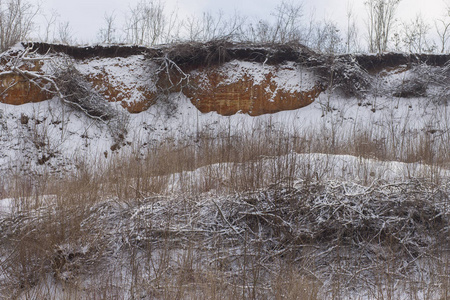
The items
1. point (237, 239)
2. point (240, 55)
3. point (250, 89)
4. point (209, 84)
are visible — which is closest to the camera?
point (237, 239)

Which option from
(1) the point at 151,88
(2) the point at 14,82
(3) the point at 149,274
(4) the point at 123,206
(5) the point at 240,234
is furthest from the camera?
(1) the point at 151,88

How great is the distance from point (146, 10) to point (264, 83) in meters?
9.20

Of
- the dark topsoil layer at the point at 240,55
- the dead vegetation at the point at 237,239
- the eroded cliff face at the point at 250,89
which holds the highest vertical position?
the dark topsoil layer at the point at 240,55

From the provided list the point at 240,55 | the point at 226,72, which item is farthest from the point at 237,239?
the point at 240,55

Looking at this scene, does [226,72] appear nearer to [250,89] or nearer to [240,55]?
[240,55]

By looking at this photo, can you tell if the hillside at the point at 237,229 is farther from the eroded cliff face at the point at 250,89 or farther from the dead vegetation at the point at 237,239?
the eroded cliff face at the point at 250,89

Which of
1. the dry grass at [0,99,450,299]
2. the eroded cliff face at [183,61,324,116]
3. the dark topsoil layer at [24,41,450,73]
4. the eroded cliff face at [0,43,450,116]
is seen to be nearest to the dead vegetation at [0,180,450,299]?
the dry grass at [0,99,450,299]

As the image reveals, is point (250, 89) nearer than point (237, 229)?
No

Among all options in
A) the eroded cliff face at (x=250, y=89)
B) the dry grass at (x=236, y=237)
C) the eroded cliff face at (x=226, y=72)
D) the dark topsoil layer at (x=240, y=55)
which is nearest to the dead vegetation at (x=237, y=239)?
the dry grass at (x=236, y=237)

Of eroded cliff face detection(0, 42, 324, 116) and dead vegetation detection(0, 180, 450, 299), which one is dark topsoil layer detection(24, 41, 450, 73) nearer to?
eroded cliff face detection(0, 42, 324, 116)

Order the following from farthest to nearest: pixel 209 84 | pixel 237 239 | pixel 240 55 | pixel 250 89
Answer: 1. pixel 240 55
2. pixel 209 84
3. pixel 250 89
4. pixel 237 239

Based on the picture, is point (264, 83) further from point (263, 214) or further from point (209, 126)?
point (263, 214)

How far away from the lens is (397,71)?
12289 millimetres

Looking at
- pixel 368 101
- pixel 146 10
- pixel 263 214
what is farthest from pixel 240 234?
pixel 146 10
